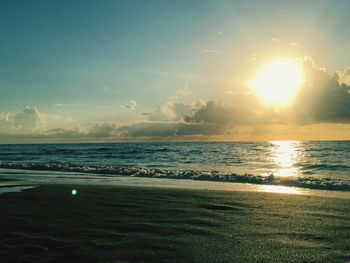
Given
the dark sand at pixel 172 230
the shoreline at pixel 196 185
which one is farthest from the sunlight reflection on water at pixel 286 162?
the dark sand at pixel 172 230

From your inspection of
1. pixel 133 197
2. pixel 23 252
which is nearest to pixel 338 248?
pixel 23 252

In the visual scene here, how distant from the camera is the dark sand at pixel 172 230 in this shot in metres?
5.20

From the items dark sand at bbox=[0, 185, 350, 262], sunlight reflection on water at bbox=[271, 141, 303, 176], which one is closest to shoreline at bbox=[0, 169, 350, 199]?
dark sand at bbox=[0, 185, 350, 262]

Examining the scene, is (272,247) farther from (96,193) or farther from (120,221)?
(96,193)

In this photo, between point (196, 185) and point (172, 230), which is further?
point (196, 185)

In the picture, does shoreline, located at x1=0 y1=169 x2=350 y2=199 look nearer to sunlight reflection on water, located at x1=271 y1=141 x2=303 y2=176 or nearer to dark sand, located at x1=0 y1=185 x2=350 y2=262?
dark sand, located at x1=0 y1=185 x2=350 y2=262

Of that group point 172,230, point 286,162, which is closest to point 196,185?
point 172,230

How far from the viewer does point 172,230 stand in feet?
22.0

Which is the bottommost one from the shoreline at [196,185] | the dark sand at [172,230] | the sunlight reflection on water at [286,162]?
the sunlight reflection on water at [286,162]

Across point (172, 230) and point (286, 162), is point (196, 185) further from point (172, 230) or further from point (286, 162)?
point (286, 162)

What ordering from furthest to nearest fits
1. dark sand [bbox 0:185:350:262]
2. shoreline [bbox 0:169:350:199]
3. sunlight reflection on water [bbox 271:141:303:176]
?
sunlight reflection on water [bbox 271:141:303:176], shoreline [bbox 0:169:350:199], dark sand [bbox 0:185:350:262]

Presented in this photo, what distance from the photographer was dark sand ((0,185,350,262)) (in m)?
5.20

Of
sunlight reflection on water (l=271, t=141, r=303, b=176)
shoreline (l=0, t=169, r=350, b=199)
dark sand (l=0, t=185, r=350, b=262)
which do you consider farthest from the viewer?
sunlight reflection on water (l=271, t=141, r=303, b=176)

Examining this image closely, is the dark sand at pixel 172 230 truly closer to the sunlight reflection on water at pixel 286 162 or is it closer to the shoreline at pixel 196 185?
the shoreline at pixel 196 185
